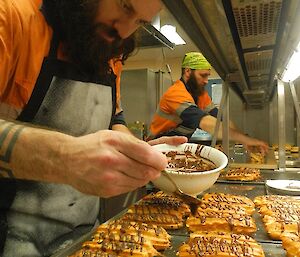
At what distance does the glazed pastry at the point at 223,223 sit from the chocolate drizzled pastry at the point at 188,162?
0.26 metres

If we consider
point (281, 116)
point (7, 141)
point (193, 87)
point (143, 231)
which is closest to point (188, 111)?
point (193, 87)

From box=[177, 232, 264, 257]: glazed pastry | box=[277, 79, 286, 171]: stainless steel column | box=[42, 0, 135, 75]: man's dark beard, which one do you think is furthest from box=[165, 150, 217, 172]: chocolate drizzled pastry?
box=[277, 79, 286, 171]: stainless steel column

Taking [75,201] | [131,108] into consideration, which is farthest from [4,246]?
[131,108]

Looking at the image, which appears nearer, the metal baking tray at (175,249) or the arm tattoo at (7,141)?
the arm tattoo at (7,141)

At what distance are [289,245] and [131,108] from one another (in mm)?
4076

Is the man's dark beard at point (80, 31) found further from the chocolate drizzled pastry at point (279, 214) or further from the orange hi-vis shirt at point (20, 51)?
the chocolate drizzled pastry at point (279, 214)

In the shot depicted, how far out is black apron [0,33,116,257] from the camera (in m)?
1.36

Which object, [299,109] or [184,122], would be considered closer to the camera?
[299,109]

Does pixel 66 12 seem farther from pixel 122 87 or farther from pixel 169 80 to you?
pixel 169 80

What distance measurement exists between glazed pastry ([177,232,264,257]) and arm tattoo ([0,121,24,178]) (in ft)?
2.34

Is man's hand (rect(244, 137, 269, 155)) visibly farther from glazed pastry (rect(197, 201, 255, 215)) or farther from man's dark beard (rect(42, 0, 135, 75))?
man's dark beard (rect(42, 0, 135, 75))

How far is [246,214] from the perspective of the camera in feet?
5.44

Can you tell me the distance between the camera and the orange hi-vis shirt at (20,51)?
3.85 ft

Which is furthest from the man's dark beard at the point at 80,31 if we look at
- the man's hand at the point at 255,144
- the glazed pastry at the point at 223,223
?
the man's hand at the point at 255,144
